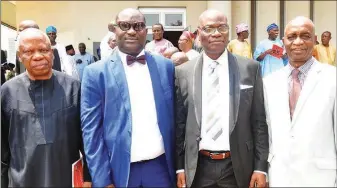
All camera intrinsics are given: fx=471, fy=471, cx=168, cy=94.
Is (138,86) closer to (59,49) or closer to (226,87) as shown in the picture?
(226,87)

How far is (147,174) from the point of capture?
11.9 feet

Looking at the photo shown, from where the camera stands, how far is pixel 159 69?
12.5ft

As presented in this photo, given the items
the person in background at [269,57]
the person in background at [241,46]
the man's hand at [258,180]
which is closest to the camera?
the man's hand at [258,180]

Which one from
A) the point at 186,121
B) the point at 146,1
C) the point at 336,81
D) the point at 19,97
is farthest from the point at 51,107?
the point at 146,1

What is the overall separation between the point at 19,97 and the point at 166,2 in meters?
13.7

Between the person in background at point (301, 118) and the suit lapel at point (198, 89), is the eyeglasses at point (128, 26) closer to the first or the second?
A: the suit lapel at point (198, 89)

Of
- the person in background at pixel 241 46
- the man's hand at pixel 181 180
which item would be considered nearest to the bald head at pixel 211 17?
the man's hand at pixel 181 180

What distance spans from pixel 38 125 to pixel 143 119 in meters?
0.79

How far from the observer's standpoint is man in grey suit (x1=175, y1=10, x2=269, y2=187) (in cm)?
372

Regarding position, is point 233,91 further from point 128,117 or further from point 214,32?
point 128,117

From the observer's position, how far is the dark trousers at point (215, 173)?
3742 millimetres

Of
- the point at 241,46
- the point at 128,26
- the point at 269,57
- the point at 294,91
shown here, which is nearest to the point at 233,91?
the point at 294,91

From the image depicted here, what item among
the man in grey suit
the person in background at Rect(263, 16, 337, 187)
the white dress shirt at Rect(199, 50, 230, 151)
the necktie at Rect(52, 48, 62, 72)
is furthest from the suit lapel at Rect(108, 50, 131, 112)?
the necktie at Rect(52, 48, 62, 72)

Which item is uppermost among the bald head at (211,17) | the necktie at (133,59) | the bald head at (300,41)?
the bald head at (211,17)
